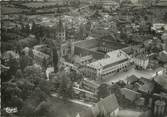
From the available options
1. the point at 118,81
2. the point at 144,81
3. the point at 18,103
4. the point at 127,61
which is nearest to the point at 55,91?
A: the point at 18,103

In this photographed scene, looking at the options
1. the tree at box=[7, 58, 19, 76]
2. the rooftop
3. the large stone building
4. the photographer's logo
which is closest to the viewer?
the photographer's logo

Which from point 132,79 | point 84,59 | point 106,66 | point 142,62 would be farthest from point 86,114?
point 142,62

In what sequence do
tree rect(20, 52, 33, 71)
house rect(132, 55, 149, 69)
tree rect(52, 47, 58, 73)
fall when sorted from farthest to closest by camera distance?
house rect(132, 55, 149, 69), tree rect(52, 47, 58, 73), tree rect(20, 52, 33, 71)

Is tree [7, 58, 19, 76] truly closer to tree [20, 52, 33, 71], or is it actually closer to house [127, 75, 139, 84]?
tree [20, 52, 33, 71]

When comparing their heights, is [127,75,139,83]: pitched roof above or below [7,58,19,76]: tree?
below

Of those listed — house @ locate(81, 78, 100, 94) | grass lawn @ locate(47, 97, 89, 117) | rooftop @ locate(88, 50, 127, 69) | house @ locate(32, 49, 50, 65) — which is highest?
rooftop @ locate(88, 50, 127, 69)

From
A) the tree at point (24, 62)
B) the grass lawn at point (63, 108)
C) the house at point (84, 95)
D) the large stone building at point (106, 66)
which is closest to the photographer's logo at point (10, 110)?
the grass lawn at point (63, 108)

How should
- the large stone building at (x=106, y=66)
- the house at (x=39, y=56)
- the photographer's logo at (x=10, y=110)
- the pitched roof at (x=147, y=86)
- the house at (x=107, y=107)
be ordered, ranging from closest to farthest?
1. the house at (x=107, y=107)
2. the photographer's logo at (x=10, y=110)
3. the pitched roof at (x=147, y=86)
4. the large stone building at (x=106, y=66)
5. the house at (x=39, y=56)

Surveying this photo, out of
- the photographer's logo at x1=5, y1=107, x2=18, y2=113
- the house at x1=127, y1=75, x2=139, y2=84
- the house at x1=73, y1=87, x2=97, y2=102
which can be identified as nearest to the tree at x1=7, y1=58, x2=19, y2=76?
the photographer's logo at x1=5, y1=107, x2=18, y2=113

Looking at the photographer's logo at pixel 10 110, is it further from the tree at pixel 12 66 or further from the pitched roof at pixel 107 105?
the pitched roof at pixel 107 105
